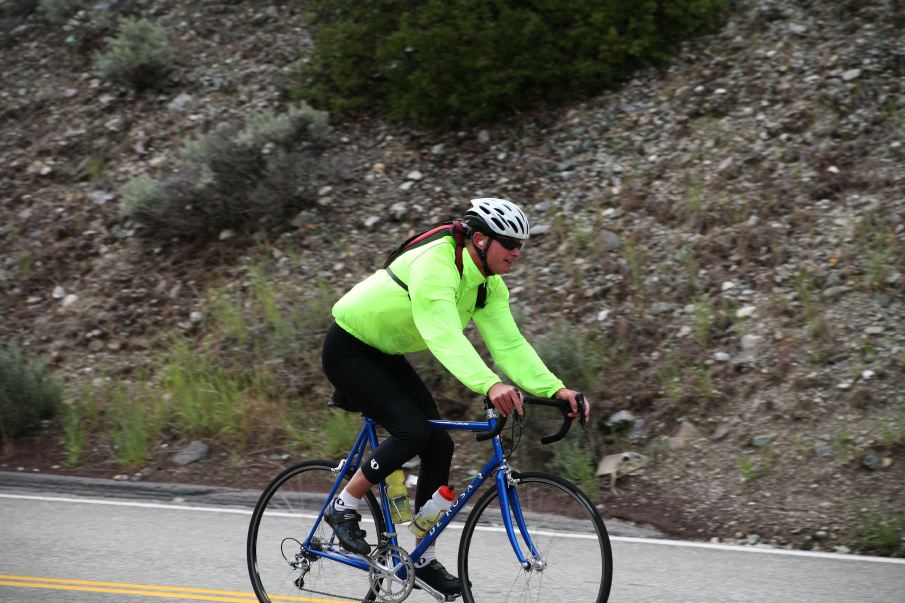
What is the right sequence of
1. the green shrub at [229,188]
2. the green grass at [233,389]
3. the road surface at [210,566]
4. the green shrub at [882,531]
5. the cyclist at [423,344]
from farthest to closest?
the green shrub at [229,188], the green grass at [233,389], the green shrub at [882,531], the road surface at [210,566], the cyclist at [423,344]

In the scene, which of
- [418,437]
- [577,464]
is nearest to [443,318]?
[418,437]

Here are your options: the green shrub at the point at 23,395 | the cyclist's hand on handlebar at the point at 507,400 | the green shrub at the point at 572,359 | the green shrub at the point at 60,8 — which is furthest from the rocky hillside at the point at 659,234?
the cyclist's hand on handlebar at the point at 507,400

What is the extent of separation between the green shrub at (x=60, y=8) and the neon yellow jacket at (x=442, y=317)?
12.8 meters

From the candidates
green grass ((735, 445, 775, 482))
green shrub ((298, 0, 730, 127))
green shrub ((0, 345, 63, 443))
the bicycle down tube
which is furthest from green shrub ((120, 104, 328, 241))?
the bicycle down tube

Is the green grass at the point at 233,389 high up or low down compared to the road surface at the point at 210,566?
down

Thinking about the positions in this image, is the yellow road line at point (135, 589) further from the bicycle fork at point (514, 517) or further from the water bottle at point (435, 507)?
the bicycle fork at point (514, 517)

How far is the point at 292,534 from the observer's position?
525cm

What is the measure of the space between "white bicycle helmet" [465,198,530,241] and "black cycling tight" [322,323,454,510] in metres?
0.92

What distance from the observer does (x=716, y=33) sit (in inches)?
468

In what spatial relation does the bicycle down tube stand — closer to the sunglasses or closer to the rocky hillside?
the sunglasses

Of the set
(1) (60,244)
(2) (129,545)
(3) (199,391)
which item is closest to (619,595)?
(2) (129,545)

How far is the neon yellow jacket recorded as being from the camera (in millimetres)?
4336

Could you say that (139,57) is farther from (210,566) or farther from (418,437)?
(418,437)

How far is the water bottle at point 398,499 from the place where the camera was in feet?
16.4
